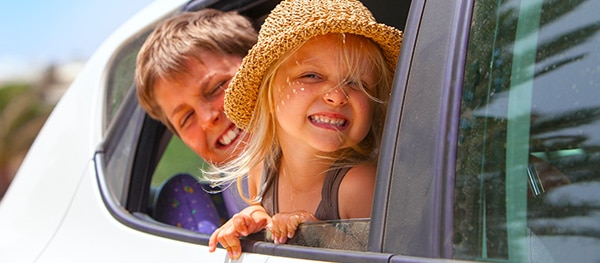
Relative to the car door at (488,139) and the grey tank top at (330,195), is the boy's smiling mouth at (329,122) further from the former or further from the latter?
the car door at (488,139)

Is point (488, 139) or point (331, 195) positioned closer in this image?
point (488, 139)

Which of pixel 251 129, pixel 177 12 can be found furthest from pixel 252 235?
pixel 177 12

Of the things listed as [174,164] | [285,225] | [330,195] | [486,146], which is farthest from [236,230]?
[174,164]

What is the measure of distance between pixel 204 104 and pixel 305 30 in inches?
33.3

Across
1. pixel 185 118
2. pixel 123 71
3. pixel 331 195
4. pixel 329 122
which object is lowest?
pixel 331 195

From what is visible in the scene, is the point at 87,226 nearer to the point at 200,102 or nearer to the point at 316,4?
the point at 200,102

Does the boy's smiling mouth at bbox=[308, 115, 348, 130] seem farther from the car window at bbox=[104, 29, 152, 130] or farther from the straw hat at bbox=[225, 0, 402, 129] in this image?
the car window at bbox=[104, 29, 152, 130]

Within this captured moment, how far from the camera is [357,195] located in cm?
200

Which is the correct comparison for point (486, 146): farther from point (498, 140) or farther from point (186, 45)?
point (186, 45)

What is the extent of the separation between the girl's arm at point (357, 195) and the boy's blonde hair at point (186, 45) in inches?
34.2

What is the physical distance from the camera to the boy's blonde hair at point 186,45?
277 cm


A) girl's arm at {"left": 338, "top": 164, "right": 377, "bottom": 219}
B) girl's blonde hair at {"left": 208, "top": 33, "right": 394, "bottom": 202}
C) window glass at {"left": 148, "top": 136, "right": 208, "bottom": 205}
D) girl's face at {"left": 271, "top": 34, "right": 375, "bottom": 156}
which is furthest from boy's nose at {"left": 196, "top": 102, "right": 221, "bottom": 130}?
girl's arm at {"left": 338, "top": 164, "right": 377, "bottom": 219}

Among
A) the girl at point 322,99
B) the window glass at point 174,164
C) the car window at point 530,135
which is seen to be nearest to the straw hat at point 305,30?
the girl at point 322,99

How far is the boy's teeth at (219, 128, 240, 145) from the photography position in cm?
275
